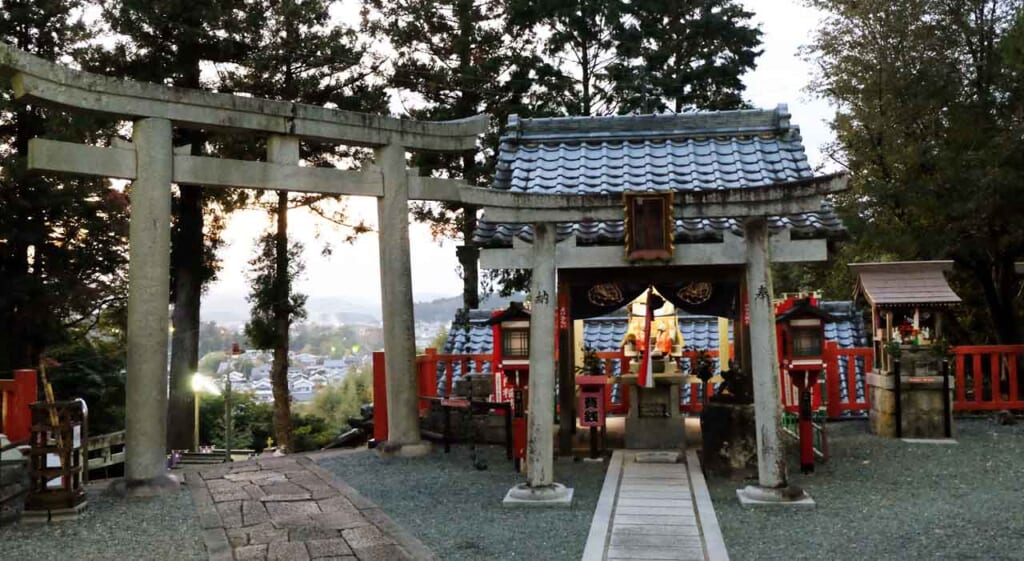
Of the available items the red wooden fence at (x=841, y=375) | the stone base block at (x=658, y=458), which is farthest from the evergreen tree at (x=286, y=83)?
the stone base block at (x=658, y=458)

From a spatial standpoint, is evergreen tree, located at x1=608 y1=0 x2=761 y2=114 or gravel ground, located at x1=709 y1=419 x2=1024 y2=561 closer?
gravel ground, located at x1=709 y1=419 x2=1024 y2=561

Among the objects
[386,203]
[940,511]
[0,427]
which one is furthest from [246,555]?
[940,511]

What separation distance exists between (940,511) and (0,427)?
10.4m

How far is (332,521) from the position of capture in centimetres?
718

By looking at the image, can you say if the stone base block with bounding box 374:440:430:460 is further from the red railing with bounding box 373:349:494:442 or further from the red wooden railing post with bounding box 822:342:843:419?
the red wooden railing post with bounding box 822:342:843:419

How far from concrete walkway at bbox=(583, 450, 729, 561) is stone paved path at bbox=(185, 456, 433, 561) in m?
1.66

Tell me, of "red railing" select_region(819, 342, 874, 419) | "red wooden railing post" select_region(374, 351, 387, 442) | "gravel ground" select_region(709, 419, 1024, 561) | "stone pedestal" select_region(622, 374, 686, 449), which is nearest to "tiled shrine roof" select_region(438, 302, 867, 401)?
"red railing" select_region(819, 342, 874, 419)

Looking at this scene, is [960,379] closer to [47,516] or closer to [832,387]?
[832,387]

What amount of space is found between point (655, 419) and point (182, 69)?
11838 millimetres

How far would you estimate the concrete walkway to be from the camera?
20.0 feet

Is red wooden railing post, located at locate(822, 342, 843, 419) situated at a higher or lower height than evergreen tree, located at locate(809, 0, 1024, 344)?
lower

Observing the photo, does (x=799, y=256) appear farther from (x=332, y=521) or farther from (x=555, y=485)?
(x=332, y=521)

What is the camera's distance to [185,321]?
16.0 meters

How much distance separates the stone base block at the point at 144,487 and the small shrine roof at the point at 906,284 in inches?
406
